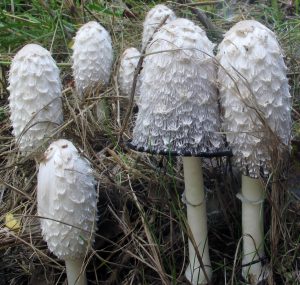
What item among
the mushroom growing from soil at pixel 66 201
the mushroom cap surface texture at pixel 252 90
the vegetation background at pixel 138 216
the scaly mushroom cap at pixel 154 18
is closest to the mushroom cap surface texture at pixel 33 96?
the vegetation background at pixel 138 216

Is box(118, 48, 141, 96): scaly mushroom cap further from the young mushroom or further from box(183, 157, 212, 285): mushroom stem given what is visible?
box(183, 157, 212, 285): mushroom stem

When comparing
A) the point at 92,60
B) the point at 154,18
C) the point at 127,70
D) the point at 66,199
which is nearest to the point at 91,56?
the point at 92,60

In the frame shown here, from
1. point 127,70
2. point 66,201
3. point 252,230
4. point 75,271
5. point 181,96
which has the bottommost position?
point 75,271

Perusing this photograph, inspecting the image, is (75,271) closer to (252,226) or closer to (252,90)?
(252,226)

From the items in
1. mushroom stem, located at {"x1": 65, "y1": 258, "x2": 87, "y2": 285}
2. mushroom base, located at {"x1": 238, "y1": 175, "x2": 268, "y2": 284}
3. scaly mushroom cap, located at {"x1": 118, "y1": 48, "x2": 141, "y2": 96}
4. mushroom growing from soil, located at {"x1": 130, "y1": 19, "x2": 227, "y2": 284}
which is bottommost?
mushroom stem, located at {"x1": 65, "y1": 258, "x2": 87, "y2": 285}

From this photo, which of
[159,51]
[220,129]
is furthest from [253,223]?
[159,51]

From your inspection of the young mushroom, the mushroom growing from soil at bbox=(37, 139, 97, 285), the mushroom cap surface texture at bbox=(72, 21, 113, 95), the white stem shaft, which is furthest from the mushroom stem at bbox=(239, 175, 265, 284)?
the mushroom cap surface texture at bbox=(72, 21, 113, 95)
